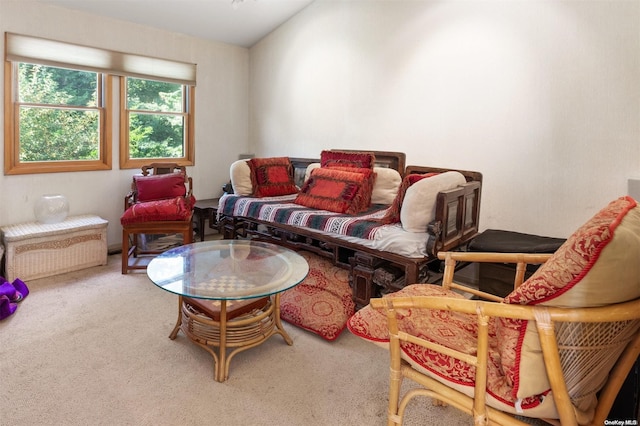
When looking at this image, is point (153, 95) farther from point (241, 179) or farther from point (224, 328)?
point (224, 328)

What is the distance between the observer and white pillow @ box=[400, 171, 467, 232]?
2.65 meters

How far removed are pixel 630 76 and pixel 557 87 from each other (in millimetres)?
419

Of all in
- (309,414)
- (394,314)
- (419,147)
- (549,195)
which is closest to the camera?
(394,314)

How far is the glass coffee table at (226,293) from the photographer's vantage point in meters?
2.09

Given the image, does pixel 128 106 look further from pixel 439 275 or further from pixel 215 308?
pixel 439 275

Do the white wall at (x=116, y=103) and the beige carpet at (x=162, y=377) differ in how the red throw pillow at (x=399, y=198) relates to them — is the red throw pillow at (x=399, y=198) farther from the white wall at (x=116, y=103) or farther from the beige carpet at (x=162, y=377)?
the white wall at (x=116, y=103)

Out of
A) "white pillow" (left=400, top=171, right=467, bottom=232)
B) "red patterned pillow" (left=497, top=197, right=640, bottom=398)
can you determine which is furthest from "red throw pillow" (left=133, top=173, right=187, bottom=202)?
"red patterned pillow" (left=497, top=197, right=640, bottom=398)

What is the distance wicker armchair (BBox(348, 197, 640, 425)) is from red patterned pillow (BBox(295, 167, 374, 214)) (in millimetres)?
1931

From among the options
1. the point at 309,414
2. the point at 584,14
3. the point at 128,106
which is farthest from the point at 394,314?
→ the point at 128,106

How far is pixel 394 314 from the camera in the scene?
144 centimetres

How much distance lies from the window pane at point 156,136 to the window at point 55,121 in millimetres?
315

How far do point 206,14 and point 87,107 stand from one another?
1490mm

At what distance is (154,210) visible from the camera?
3607 millimetres

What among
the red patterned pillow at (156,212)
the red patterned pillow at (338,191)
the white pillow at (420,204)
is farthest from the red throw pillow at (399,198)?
the red patterned pillow at (156,212)
